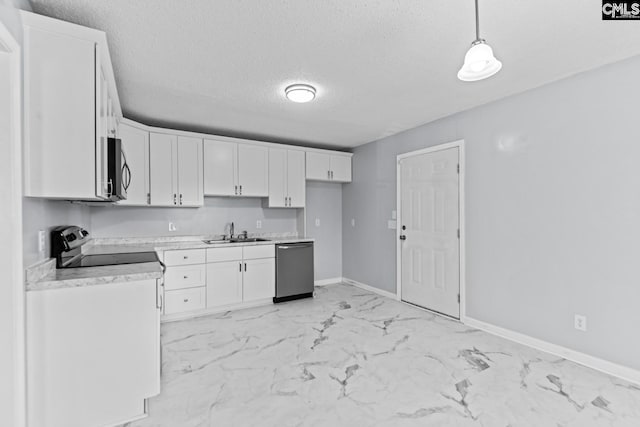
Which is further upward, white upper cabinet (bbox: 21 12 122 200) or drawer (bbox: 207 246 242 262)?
white upper cabinet (bbox: 21 12 122 200)

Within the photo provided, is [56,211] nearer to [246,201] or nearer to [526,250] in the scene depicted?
[246,201]

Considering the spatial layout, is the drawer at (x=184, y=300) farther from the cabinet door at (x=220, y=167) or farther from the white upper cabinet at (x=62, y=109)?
the white upper cabinet at (x=62, y=109)

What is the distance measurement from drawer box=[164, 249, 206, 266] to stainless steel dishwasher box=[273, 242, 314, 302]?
1.03 metres

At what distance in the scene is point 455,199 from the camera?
3.66m

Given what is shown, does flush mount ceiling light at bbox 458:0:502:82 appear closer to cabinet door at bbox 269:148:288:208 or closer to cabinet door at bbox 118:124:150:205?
cabinet door at bbox 269:148:288:208

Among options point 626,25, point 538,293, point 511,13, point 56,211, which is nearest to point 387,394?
point 538,293

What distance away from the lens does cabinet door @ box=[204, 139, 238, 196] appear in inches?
166

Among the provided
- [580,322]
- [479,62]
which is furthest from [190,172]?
[580,322]

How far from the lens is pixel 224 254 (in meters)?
4.09

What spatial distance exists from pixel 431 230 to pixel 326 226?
2.08 meters

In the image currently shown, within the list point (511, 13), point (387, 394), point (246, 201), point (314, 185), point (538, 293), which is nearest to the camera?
point (511, 13)

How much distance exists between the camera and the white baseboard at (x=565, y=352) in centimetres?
238

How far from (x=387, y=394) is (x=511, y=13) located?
2.56m

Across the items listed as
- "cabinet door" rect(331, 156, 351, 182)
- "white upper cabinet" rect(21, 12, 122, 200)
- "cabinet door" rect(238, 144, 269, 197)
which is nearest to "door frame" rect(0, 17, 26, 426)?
"white upper cabinet" rect(21, 12, 122, 200)
